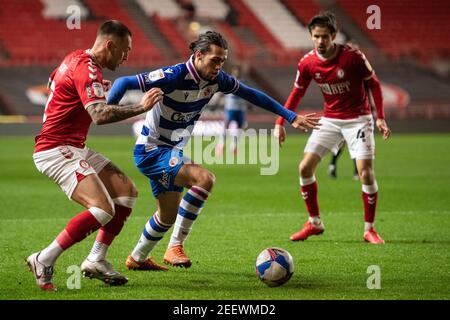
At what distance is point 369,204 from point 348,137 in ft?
2.44

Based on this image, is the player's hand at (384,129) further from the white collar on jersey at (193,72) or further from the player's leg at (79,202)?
the player's leg at (79,202)

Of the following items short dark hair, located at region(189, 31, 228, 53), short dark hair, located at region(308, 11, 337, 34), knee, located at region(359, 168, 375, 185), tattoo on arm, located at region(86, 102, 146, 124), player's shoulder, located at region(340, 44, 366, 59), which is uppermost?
short dark hair, located at region(308, 11, 337, 34)

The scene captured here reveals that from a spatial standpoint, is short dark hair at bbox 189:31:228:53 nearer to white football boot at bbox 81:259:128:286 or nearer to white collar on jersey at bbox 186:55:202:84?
white collar on jersey at bbox 186:55:202:84

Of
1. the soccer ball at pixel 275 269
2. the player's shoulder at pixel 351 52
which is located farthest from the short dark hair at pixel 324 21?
the soccer ball at pixel 275 269

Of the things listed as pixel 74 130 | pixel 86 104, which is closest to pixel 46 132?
pixel 74 130

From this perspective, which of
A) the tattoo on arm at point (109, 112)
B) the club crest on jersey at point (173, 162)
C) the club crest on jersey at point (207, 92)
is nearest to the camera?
the tattoo on arm at point (109, 112)

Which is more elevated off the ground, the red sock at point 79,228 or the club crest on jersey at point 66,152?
the club crest on jersey at point 66,152

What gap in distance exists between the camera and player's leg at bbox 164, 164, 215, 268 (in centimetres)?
639

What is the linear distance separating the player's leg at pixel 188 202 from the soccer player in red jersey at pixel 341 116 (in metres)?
1.78

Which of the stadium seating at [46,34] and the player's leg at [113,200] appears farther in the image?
the stadium seating at [46,34]

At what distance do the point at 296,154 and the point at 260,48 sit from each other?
16.1m

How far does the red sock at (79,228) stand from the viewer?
224 inches

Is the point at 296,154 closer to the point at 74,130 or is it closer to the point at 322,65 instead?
the point at 322,65

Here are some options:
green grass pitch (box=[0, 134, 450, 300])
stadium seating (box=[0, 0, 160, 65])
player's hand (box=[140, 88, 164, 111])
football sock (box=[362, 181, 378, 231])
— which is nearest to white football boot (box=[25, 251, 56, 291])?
green grass pitch (box=[0, 134, 450, 300])
